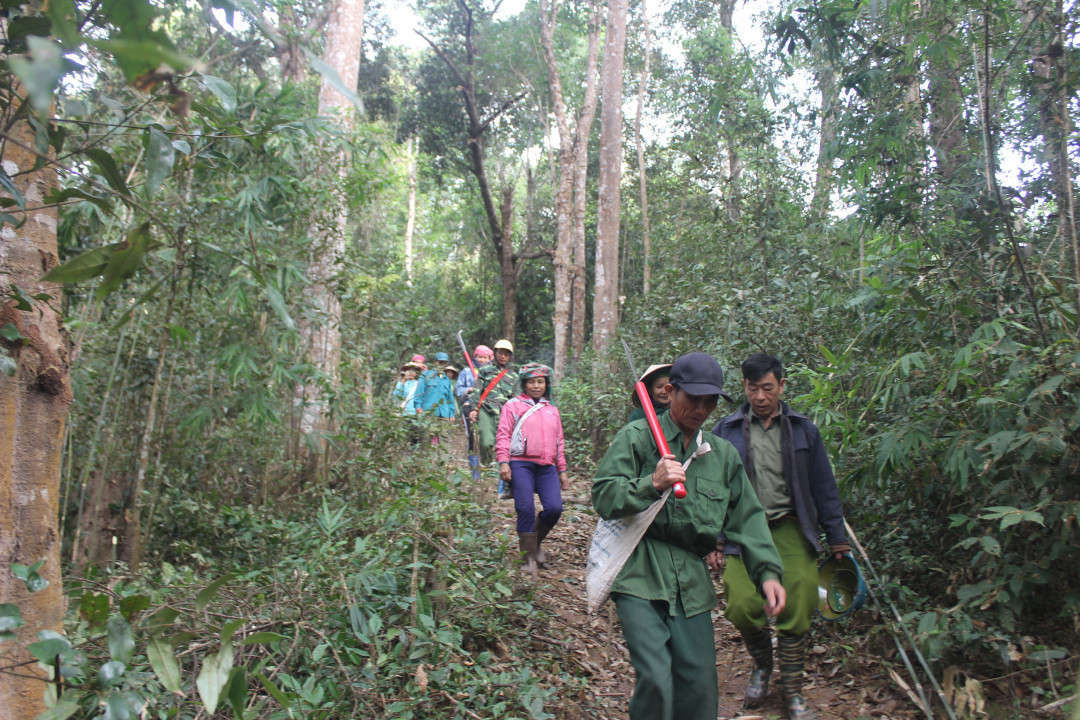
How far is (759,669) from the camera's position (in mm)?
4879

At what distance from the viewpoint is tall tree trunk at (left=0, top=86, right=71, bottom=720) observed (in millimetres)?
2422

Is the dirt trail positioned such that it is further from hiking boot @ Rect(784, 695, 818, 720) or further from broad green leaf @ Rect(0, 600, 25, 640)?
broad green leaf @ Rect(0, 600, 25, 640)

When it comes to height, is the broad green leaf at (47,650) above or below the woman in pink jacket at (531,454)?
below

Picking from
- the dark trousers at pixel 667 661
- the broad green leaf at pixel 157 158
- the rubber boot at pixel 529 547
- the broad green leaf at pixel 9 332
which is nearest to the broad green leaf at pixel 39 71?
the broad green leaf at pixel 157 158

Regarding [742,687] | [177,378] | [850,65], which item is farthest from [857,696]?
[177,378]

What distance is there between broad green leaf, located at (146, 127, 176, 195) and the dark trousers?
2.47 m

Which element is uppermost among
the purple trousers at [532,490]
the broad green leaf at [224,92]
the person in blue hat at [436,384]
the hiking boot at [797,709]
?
the person in blue hat at [436,384]

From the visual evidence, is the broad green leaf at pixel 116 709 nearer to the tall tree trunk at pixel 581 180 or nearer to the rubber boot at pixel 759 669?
the rubber boot at pixel 759 669

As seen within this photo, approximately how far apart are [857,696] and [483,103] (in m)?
20.5

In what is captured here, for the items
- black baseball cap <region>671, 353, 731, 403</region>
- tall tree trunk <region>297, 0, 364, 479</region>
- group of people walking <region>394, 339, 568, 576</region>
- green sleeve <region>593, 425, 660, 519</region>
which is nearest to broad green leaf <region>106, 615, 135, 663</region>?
green sleeve <region>593, 425, 660, 519</region>

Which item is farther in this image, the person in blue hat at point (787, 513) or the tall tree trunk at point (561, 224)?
the tall tree trunk at point (561, 224)

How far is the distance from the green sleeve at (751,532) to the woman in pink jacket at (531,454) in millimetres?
3190

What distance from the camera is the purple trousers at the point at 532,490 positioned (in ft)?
22.0

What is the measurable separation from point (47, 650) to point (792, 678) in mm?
4020
